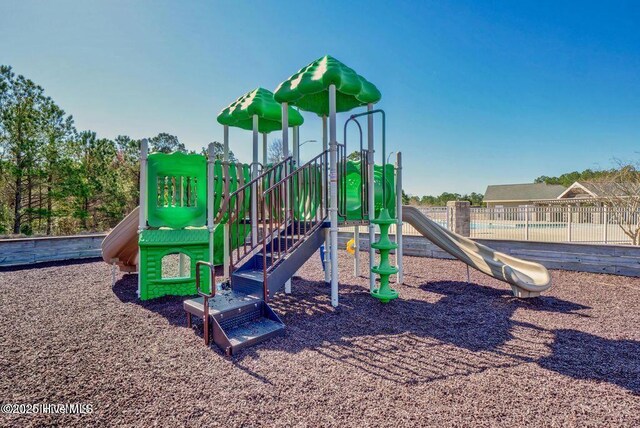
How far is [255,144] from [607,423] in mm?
6281

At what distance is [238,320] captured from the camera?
369 centimetres

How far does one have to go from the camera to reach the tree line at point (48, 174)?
48.4ft

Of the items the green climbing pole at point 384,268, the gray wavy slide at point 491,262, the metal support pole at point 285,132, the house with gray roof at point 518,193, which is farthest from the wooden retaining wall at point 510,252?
the house with gray roof at point 518,193

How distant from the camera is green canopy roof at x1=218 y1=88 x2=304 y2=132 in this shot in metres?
6.55

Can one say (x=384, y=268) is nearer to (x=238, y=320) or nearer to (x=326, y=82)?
(x=238, y=320)

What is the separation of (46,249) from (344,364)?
9.59m

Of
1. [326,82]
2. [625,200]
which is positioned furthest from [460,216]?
[326,82]

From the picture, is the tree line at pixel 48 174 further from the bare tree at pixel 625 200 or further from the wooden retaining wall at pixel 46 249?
the bare tree at pixel 625 200

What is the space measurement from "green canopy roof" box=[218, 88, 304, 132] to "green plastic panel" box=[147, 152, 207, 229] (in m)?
1.56

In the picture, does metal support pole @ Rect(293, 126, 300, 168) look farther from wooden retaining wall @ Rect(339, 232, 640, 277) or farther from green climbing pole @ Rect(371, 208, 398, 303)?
wooden retaining wall @ Rect(339, 232, 640, 277)

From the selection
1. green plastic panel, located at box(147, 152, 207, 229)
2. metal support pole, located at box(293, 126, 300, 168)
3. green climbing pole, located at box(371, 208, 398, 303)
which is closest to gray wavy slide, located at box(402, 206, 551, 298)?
green climbing pole, located at box(371, 208, 398, 303)

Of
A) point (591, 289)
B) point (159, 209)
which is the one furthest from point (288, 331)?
point (591, 289)

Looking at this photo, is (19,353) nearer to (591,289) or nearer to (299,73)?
(299,73)

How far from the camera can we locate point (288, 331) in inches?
150
